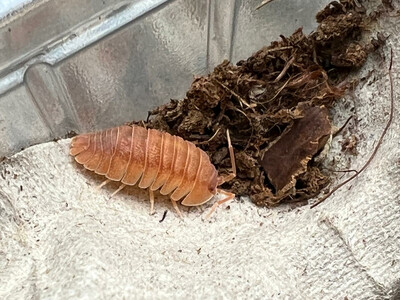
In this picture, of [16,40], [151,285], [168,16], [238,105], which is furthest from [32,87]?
[151,285]

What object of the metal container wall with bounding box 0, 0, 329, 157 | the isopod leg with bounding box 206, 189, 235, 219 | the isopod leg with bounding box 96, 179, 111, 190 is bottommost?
the isopod leg with bounding box 206, 189, 235, 219

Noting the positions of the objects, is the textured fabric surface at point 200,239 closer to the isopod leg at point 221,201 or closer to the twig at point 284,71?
the isopod leg at point 221,201

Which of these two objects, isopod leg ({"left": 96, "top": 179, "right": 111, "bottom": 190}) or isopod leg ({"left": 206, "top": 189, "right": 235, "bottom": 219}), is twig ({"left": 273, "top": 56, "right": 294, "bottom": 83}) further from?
isopod leg ({"left": 96, "top": 179, "right": 111, "bottom": 190})

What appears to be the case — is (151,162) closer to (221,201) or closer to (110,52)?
(221,201)

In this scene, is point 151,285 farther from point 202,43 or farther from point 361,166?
point 202,43

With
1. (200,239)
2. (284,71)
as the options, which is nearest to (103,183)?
(200,239)

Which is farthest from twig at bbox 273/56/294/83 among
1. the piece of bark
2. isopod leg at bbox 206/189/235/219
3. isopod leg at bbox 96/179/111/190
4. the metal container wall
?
isopod leg at bbox 96/179/111/190
